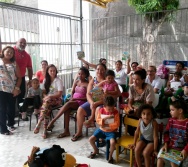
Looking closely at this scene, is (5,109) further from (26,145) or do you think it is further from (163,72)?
(163,72)

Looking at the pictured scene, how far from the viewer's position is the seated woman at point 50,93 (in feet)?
12.1

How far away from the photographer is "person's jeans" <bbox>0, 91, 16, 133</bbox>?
11.8ft

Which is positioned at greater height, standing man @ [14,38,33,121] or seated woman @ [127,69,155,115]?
standing man @ [14,38,33,121]

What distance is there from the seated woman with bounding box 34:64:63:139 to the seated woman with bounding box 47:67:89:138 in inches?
7.9

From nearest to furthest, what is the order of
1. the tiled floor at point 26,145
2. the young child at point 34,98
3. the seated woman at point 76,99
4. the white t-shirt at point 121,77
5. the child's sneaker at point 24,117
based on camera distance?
the tiled floor at point 26,145, the seated woman at point 76,99, the young child at point 34,98, the child's sneaker at point 24,117, the white t-shirt at point 121,77

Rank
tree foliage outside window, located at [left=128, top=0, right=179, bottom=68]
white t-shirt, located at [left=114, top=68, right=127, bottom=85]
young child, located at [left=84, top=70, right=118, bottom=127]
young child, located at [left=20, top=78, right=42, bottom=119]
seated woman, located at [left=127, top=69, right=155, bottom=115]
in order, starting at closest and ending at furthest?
seated woman, located at [left=127, top=69, right=155, bottom=115], young child, located at [left=84, top=70, right=118, bottom=127], young child, located at [left=20, top=78, right=42, bottom=119], white t-shirt, located at [left=114, top=68, right=127, bottom=85], tree foliage outside window, located at [left=128, top=0, right=179, bottom=68]

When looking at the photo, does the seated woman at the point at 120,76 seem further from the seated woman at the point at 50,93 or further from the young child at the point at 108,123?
the young child at the point at 108,123

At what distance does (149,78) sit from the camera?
13.5 feet

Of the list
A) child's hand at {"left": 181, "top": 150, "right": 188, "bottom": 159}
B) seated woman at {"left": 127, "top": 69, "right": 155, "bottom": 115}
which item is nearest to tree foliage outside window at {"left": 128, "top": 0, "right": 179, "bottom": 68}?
seated woman at {"left": 127, "top": 69, "right": 155, "bottom": 115}

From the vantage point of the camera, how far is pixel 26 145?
3.27 m

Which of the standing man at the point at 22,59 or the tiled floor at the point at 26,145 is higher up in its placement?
the standing man at the point at 22,59

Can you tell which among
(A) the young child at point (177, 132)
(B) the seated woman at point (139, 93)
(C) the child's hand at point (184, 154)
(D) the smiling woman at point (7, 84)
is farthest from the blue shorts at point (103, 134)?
(D) the smiling woman at point (7, 84)

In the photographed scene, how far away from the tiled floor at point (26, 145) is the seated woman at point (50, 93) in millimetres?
257

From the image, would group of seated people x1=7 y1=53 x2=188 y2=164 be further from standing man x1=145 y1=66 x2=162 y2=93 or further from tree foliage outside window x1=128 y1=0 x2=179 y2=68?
tree foliage outside window x1=128 y1=0 x2=179 y2=68
